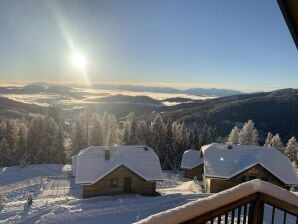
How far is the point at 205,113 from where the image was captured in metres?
155

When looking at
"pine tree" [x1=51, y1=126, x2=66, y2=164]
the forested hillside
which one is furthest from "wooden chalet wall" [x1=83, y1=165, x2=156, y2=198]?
the forested hillside

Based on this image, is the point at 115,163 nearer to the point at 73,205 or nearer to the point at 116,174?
the point at 116,174

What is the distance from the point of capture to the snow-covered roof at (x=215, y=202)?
3258 millimetres

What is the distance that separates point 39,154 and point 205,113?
104016mm

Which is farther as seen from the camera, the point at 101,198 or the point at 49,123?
the point at 49,123

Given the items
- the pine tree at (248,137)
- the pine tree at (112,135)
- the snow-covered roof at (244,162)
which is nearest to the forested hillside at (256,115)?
the pine tree at (248,137)

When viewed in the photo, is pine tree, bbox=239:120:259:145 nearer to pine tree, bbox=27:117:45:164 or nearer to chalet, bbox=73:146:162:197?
chalet, bbox=73:146:162:197

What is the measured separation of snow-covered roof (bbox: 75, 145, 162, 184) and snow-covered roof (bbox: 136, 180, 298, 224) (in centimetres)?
2930

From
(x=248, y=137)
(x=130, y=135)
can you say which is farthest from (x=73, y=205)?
(x=248, y=137)

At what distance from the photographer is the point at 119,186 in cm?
3288

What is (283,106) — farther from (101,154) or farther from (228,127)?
(101,154)

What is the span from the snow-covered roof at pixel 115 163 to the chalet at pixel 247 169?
18.5ft

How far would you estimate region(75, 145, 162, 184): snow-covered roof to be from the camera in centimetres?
3256

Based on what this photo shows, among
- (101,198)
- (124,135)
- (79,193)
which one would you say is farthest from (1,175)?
(124,135)
